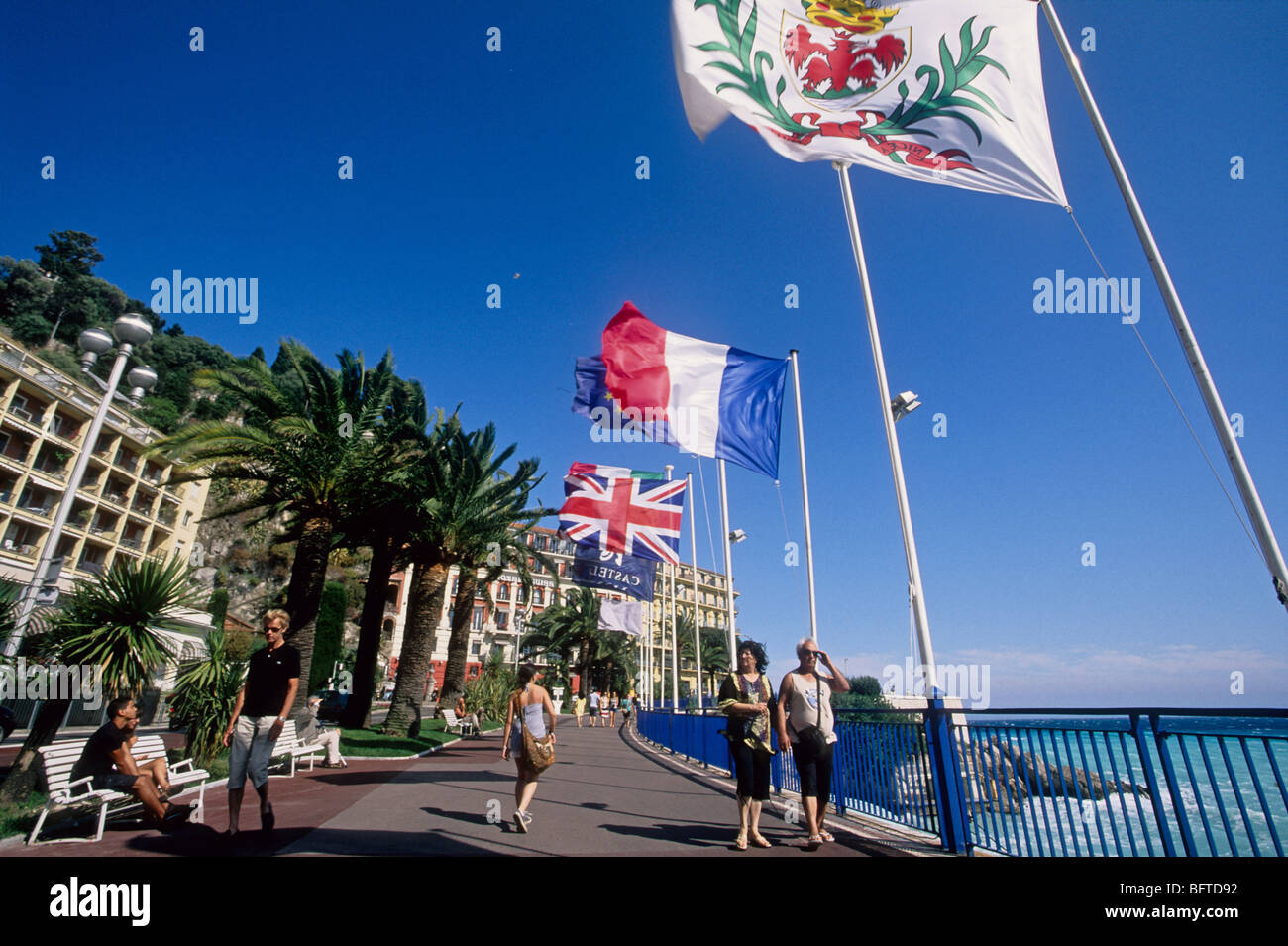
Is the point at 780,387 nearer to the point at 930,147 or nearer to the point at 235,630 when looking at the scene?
the point at 930,147

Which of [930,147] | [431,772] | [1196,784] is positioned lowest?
[431,772]

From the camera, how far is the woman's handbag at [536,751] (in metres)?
6.45

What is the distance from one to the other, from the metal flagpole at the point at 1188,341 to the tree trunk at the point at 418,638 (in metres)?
17.5

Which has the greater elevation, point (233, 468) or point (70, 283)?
point (70, 283)

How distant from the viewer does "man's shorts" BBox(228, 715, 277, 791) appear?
17.6 feet

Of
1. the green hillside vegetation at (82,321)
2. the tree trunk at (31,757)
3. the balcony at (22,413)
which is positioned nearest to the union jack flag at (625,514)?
the tree trunk at (31,757)

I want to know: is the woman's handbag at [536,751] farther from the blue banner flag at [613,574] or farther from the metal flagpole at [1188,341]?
the blue banner flag at [613,574]

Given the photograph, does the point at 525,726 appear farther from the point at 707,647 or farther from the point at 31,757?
the point at 707,647

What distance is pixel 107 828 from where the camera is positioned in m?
5.90

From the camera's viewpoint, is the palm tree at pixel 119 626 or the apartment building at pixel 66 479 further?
the apartment building at pixel 66 479

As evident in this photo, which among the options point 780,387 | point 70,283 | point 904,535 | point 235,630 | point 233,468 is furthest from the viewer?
point 70,283

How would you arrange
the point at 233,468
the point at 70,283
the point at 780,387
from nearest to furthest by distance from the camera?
the point at 780,387 < the point at 233,468 < the point at 70,283
